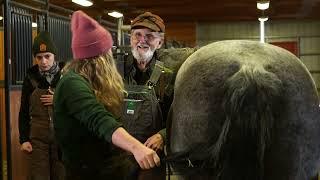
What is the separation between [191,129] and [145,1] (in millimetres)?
8879

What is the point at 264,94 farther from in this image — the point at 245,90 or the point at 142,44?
the point at 142,44

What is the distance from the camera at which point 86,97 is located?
186 centimetres

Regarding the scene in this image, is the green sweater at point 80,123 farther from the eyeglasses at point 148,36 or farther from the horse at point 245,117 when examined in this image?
the eyeglasses at point 148,36

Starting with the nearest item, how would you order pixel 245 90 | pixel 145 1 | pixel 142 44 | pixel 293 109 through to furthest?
pixel 245 90
pixel 293 109
pixel 142 44
pixel 145 1

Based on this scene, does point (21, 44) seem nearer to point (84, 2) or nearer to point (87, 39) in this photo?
point (87, 39)

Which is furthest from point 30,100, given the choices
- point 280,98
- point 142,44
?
point 280,98

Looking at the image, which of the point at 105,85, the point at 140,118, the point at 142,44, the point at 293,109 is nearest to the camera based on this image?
the point at 293,109

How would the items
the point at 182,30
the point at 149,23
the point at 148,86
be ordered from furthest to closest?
the point at 182,30 → the point at 149,23 → the point at 148,86

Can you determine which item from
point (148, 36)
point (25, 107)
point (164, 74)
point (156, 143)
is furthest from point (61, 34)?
point (156, 143)

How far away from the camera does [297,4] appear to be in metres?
11.4

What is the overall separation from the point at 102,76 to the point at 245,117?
704 millimetres

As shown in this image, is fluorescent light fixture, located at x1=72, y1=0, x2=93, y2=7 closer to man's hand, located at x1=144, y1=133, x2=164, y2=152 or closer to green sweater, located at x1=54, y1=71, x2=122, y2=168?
man's hand, located at x1=144, y1=133, x2=164, y2=152

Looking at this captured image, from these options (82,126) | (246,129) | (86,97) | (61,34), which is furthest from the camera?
(61,34)

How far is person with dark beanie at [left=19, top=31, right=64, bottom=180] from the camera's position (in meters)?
4.18
